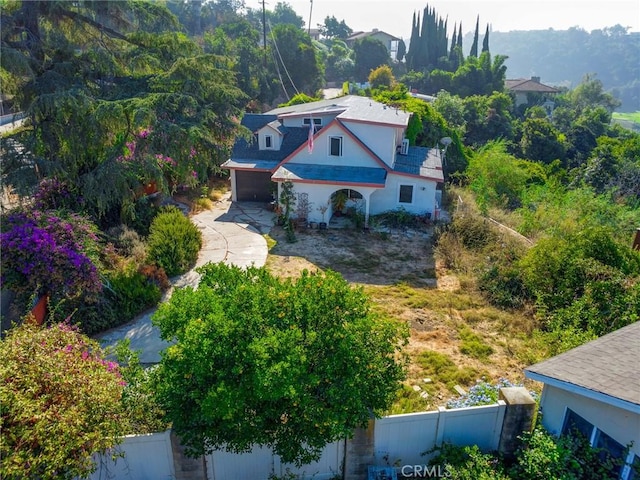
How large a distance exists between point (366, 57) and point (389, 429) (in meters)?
77.4

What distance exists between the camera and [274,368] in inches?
231

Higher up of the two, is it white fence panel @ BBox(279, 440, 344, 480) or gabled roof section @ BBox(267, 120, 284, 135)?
gabled roof section @ BBox(267, 120, 284, 135)

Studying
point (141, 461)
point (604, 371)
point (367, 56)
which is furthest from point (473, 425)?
point (367, 56)

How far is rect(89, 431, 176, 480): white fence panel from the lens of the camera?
668 cm

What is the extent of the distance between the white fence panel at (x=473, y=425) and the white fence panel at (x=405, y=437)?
0.64ft

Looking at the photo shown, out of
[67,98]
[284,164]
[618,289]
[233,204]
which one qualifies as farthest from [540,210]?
[67,98]

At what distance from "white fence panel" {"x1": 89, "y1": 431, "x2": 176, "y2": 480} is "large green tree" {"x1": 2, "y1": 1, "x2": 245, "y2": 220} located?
386 inches

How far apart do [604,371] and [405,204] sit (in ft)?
49.8

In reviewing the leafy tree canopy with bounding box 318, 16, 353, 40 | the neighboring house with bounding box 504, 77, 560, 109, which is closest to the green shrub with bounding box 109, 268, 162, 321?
the neighboring house with bounding box 504, 77, 560, 109

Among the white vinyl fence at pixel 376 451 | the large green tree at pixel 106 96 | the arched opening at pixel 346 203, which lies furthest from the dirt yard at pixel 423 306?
the large green tree at pixel 106 96

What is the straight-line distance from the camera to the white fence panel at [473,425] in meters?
7.45

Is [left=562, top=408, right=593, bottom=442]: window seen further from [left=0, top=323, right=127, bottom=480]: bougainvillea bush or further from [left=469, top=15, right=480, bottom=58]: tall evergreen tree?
[left=469, top=15, right=480, bottom=58]: tall evergreen tree

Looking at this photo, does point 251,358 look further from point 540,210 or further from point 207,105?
point 540,210

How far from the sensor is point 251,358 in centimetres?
604
